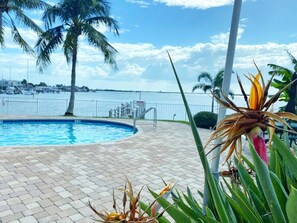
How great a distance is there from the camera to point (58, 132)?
10.8 m

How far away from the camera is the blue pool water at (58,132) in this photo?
371 inches

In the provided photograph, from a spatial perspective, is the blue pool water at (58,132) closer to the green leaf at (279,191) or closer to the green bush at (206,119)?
the green bush at (206,119)

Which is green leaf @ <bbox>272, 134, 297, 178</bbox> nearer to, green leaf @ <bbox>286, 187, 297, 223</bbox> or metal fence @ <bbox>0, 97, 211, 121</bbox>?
green leaf @ <bbox>286, 187, 297, 223</bbox>

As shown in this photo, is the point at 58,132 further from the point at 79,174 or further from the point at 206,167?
the point at 206,167

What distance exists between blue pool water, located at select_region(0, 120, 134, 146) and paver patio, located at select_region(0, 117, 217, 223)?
3081 millimetres

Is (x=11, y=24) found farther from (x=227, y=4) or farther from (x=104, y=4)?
(x=227, y=4)

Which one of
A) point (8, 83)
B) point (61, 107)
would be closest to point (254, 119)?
point (61, 107)

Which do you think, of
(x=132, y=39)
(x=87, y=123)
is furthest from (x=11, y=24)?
(x=132, y=39)

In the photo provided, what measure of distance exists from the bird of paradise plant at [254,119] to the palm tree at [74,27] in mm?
12722

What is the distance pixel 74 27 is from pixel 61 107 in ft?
18.8

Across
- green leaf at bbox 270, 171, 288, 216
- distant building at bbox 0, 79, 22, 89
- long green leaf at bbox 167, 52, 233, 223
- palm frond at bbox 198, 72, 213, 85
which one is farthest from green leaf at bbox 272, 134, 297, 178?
distant building at bbox 0, 79, 22, 89

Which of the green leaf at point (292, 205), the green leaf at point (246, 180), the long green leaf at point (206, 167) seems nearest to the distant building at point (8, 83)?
the green leaf at point (246, 180)

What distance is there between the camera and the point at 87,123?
1255 centimetres

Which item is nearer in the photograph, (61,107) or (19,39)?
(19,39)
